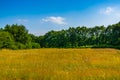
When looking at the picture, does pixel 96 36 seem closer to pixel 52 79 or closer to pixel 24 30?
pixel 24 30

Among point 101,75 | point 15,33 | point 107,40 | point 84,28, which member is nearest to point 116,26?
point 107,40

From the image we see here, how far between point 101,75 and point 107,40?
251 feet

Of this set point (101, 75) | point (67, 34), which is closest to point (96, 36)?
point (67, 34)

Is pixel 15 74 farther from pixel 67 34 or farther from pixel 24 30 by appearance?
pixel 67 34

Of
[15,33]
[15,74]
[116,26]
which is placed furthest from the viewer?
[116,26]

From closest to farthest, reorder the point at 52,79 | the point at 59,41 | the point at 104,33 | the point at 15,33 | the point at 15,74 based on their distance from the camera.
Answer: the point at 52,79
the point at 15,74
the point at 15,33
the point at 104,33
the point at 59,41

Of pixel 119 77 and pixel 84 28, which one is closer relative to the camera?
pixel 119 77

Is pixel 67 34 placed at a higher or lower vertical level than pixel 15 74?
higher

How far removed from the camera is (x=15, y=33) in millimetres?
70562

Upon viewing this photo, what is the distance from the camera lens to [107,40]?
83.5 meters

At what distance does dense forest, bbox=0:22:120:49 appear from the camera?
7056 centimetres

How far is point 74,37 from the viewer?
3654 inches

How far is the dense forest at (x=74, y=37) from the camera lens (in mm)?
70562

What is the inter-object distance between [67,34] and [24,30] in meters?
29.8
